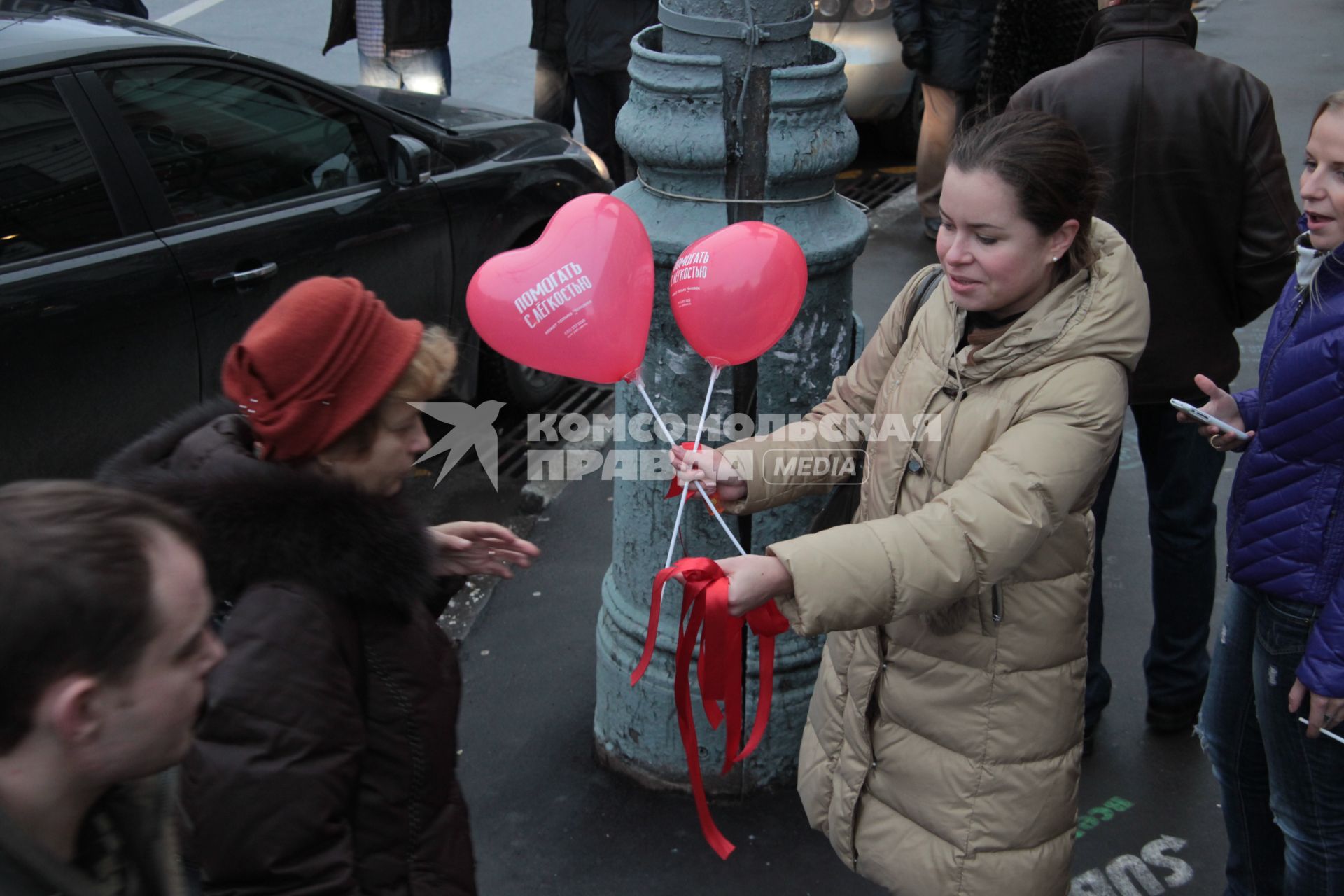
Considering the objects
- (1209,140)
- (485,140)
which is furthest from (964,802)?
(485,140)

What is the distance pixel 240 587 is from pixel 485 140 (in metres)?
4.10

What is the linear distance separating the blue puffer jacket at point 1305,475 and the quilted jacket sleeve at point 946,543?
490mm

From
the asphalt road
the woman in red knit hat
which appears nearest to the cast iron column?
the woman in red knit hat

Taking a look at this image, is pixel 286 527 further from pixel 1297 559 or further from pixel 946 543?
pixel 1297 559

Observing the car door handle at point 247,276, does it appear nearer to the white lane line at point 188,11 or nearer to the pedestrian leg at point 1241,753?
the pedestrian leg at point 1241,753

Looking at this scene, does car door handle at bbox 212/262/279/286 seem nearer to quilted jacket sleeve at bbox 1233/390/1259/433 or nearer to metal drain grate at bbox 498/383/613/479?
metal drain grate at bbox 498/383/613/479

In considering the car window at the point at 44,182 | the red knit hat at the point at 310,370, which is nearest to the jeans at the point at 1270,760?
the red knit hat at the point at 310,370

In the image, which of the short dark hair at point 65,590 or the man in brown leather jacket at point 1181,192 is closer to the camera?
the short dark hair at point 65,590

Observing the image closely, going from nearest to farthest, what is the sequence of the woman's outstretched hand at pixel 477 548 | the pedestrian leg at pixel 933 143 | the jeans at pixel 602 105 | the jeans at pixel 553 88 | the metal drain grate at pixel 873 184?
the woman's outstretched hand at pixel 477 548 → the jeans at pixel 602 105 → the pedestrian leg at pixel 933 143 → the jeans at pixel 553 88 → the metal drain grate at pixel 873 184

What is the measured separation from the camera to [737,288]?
2.44 m

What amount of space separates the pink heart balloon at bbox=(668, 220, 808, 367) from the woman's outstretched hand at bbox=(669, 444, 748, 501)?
24 cm

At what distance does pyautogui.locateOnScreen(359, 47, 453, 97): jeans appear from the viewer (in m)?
7.48

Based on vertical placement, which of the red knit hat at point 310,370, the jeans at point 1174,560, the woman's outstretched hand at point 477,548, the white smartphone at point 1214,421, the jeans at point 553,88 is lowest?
the jeans at point 1174,560

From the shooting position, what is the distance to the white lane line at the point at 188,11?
12812mm
